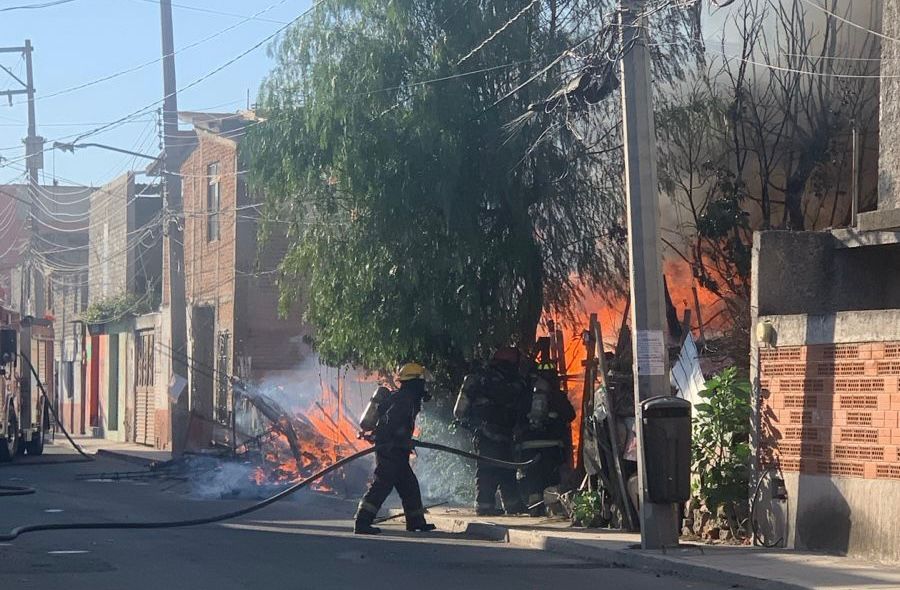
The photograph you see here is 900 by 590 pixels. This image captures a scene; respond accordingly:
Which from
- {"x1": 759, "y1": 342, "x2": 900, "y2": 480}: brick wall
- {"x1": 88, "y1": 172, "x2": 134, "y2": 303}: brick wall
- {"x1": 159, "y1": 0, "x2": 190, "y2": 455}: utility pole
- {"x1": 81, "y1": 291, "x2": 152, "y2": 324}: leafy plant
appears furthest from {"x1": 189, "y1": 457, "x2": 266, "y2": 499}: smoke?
{"x1": 88, "y1": 172, "x2": 134, "y2": 303}: brick wall

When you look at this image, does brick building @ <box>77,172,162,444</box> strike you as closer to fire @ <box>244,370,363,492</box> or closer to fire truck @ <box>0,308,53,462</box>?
fire truck @ <box>0,308,53,462</box>

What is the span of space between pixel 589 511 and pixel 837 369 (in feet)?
12.2

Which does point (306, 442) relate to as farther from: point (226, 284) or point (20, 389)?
point (226, 284)

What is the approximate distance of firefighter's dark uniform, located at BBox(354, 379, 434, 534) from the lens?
1453cm

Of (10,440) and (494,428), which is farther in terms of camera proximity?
(10,440)

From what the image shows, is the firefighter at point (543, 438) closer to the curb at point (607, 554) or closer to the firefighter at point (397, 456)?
the curb at point (607, 554)

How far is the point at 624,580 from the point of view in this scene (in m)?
11.3

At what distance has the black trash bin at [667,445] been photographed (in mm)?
12617

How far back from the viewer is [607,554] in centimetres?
1268

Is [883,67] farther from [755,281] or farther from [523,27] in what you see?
[523,27]

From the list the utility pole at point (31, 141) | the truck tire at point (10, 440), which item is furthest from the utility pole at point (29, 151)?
the truck tire at point (10, 440)

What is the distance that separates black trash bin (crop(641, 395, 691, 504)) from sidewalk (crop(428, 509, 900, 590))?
58 centimetres

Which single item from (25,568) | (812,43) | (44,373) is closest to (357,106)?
(812,43)

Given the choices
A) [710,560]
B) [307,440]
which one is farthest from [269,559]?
[307,440]
